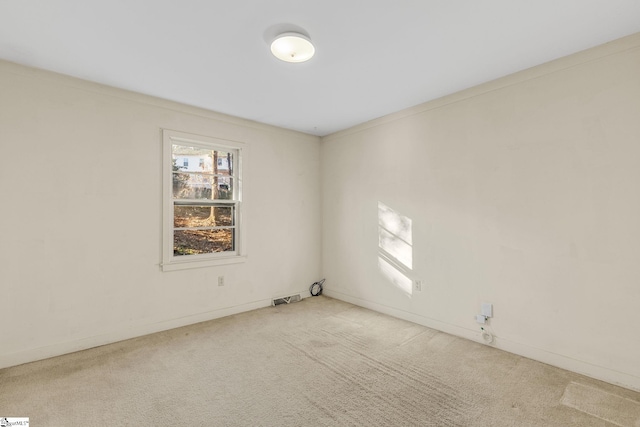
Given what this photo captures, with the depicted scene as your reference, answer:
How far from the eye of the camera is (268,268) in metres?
4.10

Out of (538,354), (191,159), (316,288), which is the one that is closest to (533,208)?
(538,354)

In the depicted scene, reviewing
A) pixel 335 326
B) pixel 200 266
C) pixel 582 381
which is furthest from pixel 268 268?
pixel 582 381

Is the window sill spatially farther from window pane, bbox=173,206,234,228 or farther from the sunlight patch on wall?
the sunlight patch on wall

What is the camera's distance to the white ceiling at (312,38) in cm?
184

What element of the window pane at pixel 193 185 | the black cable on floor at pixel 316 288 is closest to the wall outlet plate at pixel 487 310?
the black cable on floor at pixel 316 288

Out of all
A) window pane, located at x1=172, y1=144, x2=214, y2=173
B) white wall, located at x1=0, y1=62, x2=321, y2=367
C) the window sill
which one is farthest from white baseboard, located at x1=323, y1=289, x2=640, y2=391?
window pane, located at x1=172, y1=144, x2=214, y2=173

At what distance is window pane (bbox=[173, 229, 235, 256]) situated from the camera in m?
3.47

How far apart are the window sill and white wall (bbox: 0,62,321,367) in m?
0.06

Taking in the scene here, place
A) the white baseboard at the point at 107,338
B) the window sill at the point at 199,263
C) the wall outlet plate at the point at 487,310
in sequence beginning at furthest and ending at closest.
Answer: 1. the window sill at the point at 199,263
2. the wall outlet plate at the point at 487,310
3. the white baseboard at the point at 107,338

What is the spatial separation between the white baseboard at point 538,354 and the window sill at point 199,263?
78.0 inches

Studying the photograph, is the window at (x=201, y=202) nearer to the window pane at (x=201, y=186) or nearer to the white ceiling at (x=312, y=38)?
the window pane at (x=201, y=186)

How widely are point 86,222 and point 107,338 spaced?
44.4 inches

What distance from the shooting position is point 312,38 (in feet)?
7.04

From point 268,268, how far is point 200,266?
925mm
